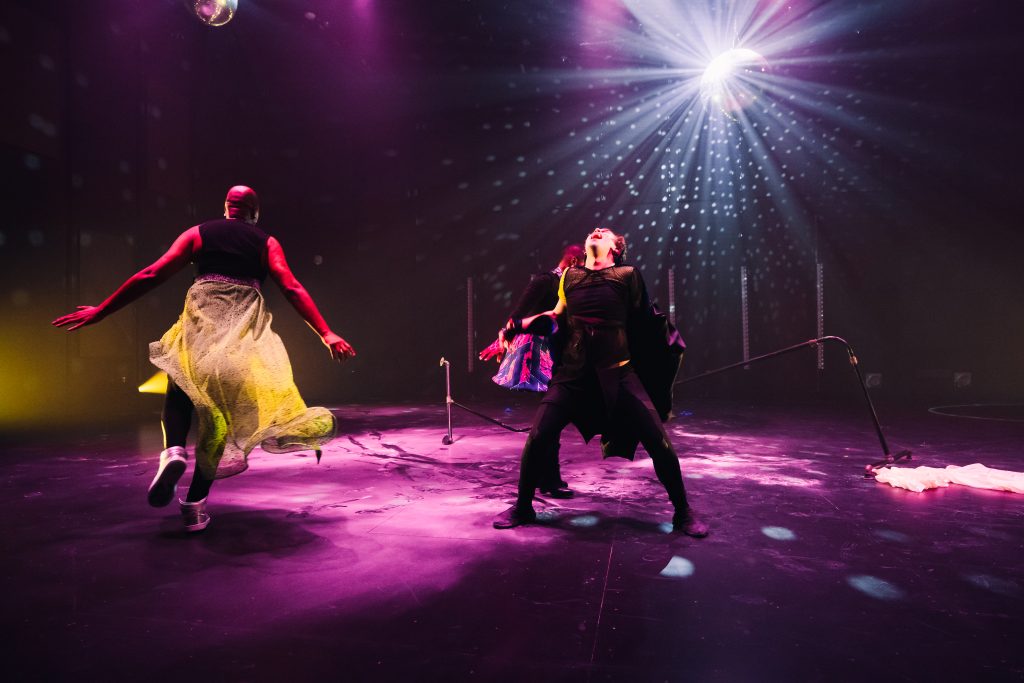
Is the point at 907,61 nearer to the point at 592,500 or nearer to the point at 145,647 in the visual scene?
the point at 592,500

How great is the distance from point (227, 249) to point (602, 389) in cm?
165

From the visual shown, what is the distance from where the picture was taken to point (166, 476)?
7.25ft

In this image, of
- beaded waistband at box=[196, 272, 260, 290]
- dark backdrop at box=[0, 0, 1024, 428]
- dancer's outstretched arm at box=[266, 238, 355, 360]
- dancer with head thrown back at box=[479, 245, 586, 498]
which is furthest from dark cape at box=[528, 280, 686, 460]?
dark backdrop at box=[0, 0, 1024, 428]

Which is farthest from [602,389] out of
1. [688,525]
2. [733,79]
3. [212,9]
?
[733,79]

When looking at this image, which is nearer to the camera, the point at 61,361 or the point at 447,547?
the point at 447,547

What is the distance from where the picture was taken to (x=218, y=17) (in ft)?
20.7

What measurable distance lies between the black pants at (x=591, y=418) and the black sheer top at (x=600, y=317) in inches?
3.3

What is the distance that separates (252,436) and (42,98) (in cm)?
755

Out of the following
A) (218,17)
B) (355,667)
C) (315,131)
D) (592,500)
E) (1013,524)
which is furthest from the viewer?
(315,131)

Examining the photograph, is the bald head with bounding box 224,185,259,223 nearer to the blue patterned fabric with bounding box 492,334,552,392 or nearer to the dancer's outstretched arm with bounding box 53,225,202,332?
the dancer's outstretched arm with bounding box 53,225,202,332

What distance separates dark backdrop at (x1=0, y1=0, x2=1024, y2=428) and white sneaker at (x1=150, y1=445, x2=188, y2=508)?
5523mm

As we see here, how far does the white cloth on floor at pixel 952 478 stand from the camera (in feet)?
10.0

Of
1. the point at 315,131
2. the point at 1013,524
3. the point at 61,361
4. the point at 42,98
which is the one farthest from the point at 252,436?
the point at 315,131

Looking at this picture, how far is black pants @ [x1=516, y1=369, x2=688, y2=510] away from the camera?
2398mm
